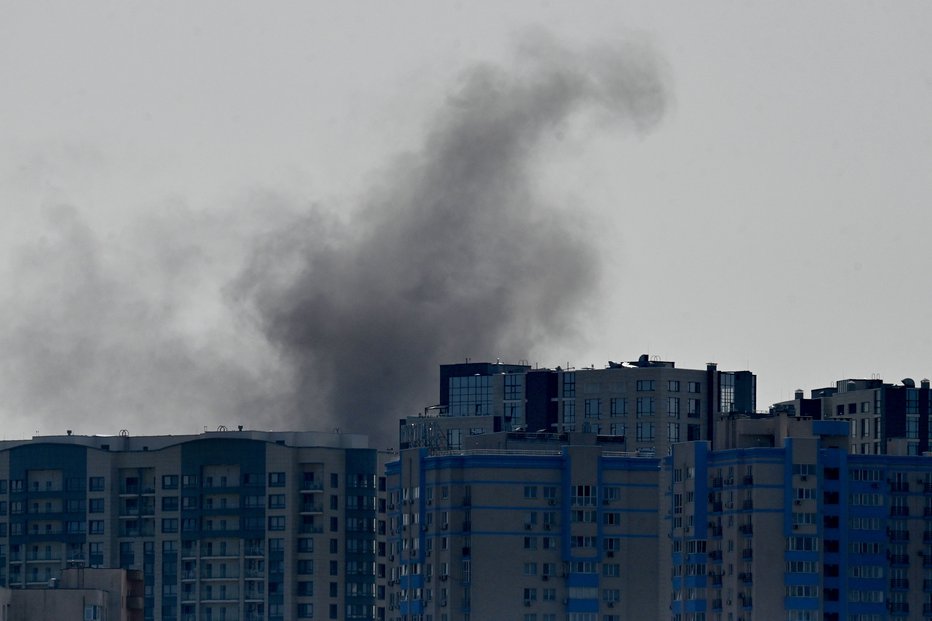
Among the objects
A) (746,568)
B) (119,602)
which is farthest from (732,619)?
(119,602)

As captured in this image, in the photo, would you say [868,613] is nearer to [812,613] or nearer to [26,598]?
[812,613]

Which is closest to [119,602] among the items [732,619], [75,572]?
[75,572]

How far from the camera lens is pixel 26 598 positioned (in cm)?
15875

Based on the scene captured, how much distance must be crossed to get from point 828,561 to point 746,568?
5666mm

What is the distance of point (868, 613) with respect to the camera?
19925 cm

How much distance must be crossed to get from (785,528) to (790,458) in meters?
4.88

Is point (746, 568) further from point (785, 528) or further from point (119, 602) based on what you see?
point (119, 602)

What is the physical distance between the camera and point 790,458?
19988 cm

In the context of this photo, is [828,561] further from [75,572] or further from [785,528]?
[75,572]

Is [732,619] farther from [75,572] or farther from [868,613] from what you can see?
[75,572]

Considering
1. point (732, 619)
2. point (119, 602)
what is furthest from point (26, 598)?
point (732, 619)

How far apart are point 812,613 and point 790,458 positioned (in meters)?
10.8

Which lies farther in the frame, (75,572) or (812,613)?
(812,613)

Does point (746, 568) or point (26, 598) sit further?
point (746, 568)
